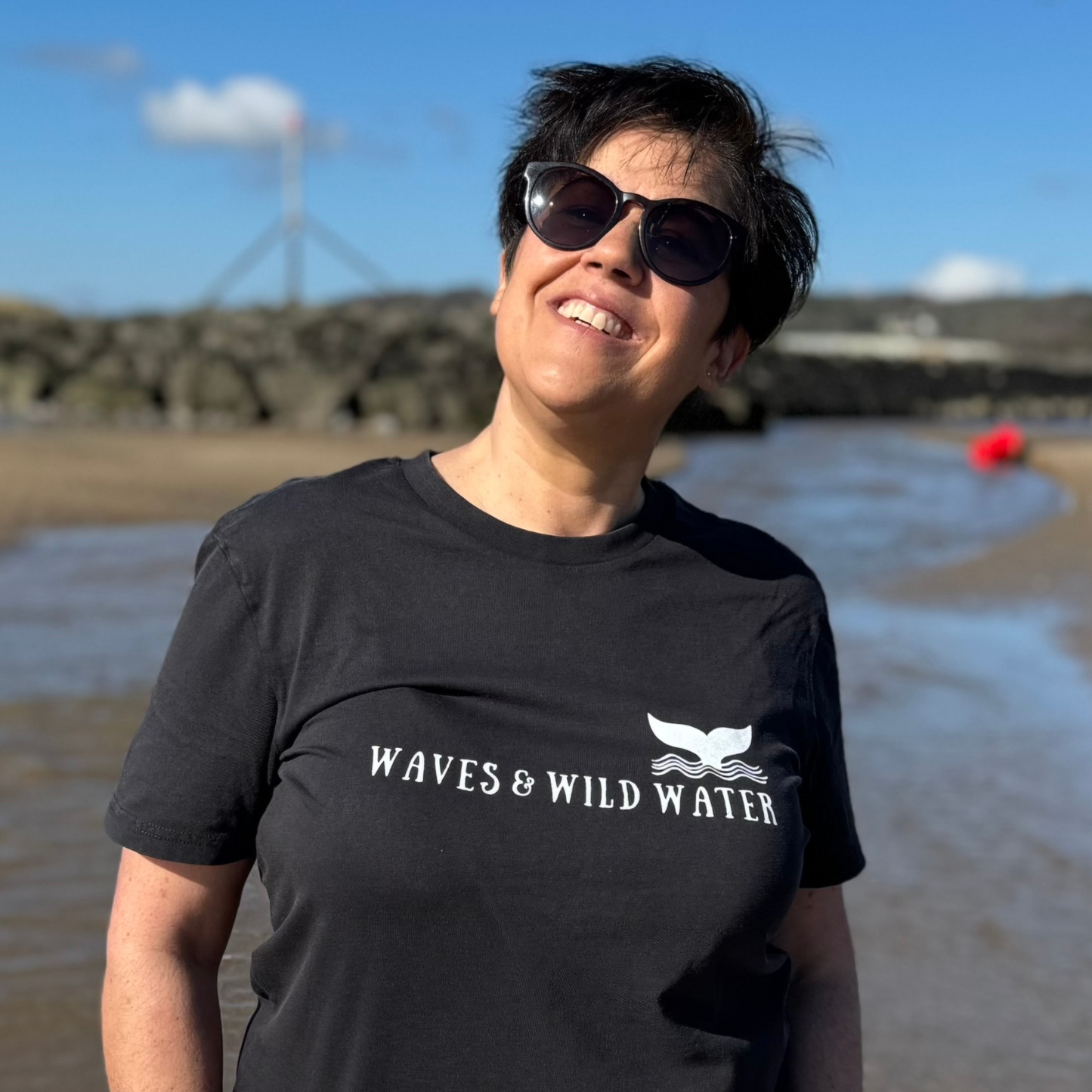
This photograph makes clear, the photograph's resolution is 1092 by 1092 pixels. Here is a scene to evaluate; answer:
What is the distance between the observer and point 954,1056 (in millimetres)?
3086

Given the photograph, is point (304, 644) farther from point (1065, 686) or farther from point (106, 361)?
point (106, 361)

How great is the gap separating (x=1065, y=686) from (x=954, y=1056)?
3578 millimetres

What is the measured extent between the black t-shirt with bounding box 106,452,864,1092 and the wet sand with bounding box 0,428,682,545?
7122 mm

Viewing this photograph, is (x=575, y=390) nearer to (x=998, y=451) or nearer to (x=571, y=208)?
(x=571, y=208)

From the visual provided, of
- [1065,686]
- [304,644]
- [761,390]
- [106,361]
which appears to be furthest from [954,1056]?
[761,390]

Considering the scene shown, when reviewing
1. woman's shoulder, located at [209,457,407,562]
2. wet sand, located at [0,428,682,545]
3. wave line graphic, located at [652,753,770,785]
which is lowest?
wet sand, located at [0,428,682,545]

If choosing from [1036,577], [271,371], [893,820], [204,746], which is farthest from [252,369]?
[204,746]

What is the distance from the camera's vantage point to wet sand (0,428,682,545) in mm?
10898

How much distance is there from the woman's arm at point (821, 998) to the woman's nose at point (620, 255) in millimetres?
835

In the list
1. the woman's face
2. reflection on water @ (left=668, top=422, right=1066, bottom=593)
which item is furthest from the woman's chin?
reflection on water @ (left=668, top=422, right=1066, bottom=593)

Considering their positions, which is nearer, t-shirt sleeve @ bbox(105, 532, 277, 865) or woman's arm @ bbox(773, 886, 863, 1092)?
t-shirt sleeve @ bbox(105, 532, 277, 865)

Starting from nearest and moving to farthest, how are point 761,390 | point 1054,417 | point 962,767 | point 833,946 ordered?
point 833,946, point 962,767, point 761,390, point 1054,417

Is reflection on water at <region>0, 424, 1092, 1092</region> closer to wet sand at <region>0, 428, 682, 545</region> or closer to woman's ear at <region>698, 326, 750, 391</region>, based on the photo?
woman's ear at <region>698, 326, 750, 391</region>

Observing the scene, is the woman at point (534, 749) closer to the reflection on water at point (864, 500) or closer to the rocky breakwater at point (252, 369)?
the reflection on water at point (864, 500)
